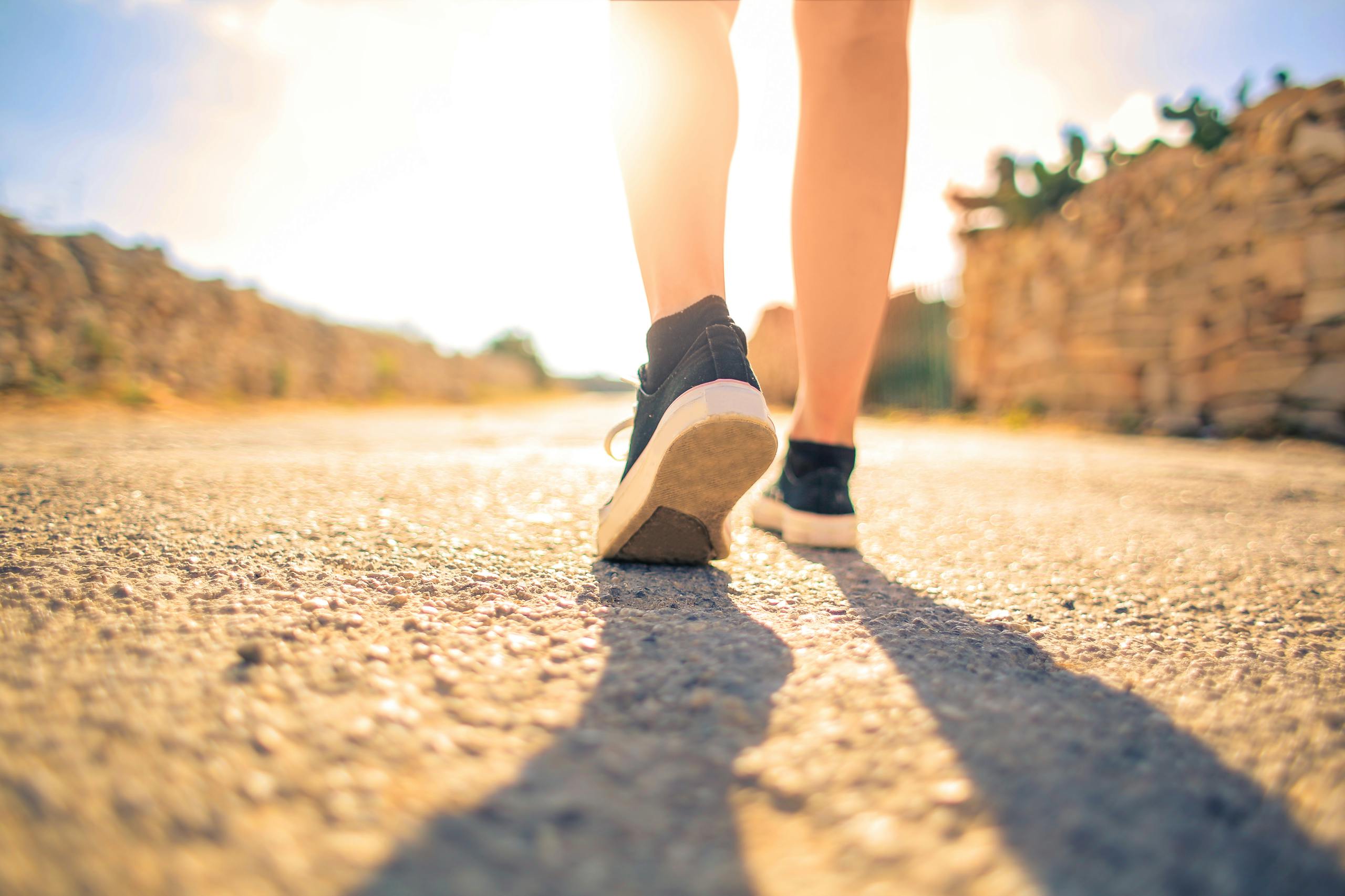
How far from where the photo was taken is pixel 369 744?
0.41m

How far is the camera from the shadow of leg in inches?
12.5

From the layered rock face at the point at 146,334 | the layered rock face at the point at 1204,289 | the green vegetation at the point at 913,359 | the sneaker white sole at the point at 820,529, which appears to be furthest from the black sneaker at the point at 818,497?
the green vegetation at the point at 913,359

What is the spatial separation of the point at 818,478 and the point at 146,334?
28.1 feet

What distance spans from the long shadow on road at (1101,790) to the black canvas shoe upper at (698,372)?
370mm

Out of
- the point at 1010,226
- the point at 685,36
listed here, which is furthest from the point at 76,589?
the point at 1010,226

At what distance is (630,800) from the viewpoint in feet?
1.24

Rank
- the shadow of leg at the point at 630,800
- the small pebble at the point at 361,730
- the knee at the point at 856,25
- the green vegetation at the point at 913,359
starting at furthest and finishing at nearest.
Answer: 1. the green vegetation at the point at 913,359
2. the knee at the point at 856,25
3. the small pebble at the point at 361,730
4. the shadow of leg at the point at 630,800

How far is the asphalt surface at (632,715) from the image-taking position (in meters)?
0.33

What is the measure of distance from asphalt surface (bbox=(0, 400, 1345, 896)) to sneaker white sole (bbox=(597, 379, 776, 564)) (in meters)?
0.05

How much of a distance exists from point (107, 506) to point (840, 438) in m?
1.19

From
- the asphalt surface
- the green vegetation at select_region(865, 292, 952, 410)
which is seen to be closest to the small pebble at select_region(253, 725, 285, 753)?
the asphalt surface

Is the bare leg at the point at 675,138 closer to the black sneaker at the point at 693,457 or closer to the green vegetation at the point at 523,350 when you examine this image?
the black sneaker at the point at 693,457

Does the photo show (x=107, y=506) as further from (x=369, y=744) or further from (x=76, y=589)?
(x=369, y=744)

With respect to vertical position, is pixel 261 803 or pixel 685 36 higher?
pixel 685 36
